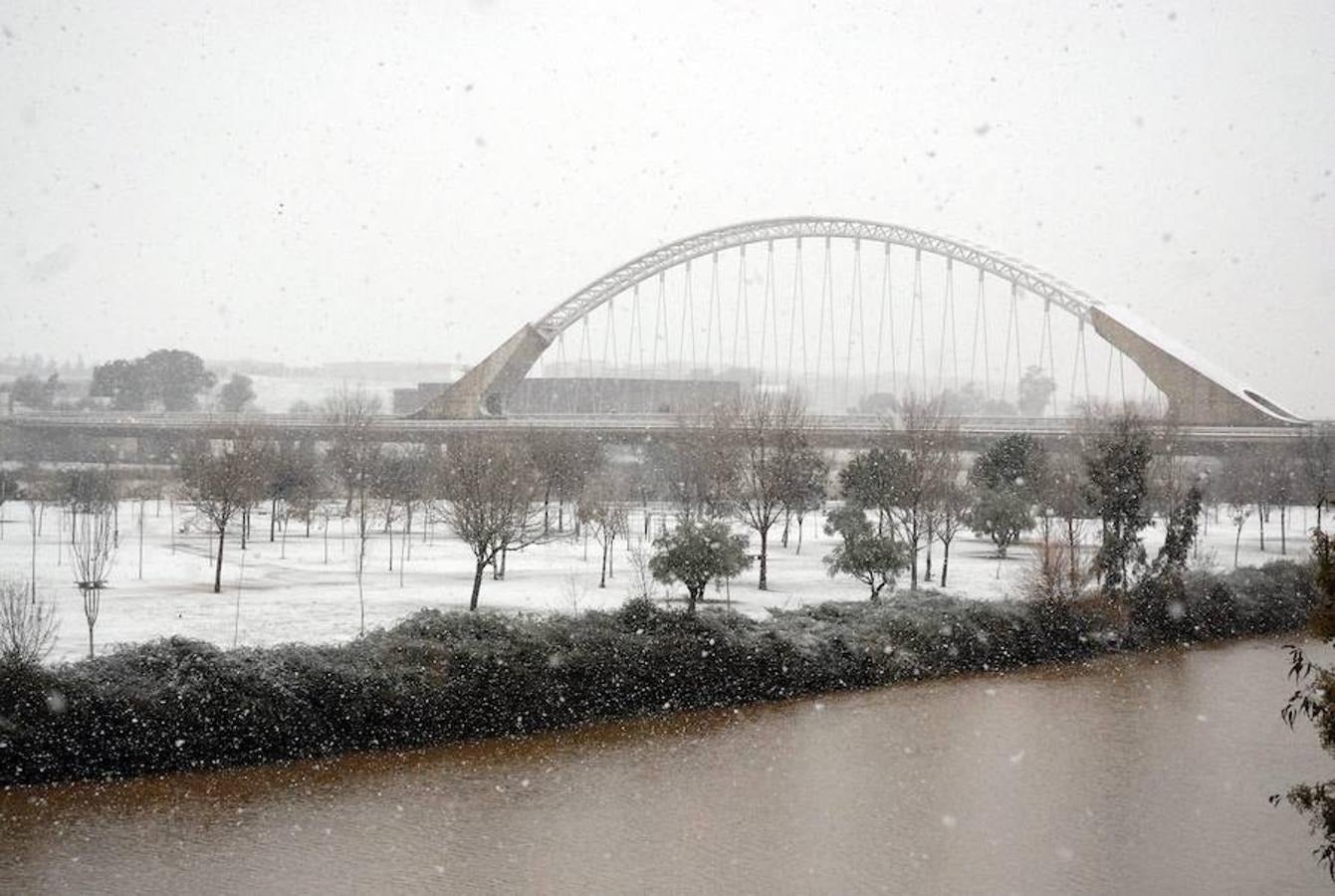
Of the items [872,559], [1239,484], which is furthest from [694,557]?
[1239,484]

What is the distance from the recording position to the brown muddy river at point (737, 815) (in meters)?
10.8

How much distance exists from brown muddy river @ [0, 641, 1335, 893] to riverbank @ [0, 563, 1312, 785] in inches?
18.7

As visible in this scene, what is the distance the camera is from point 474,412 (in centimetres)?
6359

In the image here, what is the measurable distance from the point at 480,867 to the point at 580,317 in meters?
57.9

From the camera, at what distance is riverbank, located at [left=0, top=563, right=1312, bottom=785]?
1365cm

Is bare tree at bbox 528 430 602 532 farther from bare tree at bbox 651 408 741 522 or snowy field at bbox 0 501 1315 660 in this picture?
bare tree at bbox 651 408 741 522

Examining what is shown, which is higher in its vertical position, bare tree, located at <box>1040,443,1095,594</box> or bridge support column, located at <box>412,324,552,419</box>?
bridge support column, located at <box>412,324,552,419</box>

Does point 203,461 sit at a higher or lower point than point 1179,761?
higher

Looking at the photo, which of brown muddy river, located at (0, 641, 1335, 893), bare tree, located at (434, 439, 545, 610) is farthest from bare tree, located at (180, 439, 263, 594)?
brown muddy river, located at (0, 641, 1335, 893)

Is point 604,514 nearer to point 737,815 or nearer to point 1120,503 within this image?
point 1120,503

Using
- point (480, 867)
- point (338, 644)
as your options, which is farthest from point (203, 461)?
point (480, 867)

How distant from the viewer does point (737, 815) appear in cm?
1272

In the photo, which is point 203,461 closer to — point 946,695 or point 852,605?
point 852,605

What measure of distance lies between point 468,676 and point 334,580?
1237 centimetres
